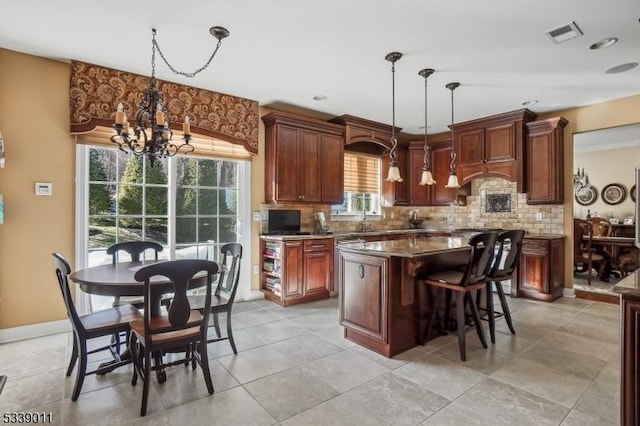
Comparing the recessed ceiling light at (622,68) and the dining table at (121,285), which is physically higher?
the recessed ceiling light at (622,68)

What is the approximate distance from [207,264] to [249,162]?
104 inches

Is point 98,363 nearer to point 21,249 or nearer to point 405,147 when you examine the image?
point 21,249

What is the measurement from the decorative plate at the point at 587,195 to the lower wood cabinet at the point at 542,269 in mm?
3713

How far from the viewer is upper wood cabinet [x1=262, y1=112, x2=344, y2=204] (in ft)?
14.9

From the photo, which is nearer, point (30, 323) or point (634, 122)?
point (30, 323)

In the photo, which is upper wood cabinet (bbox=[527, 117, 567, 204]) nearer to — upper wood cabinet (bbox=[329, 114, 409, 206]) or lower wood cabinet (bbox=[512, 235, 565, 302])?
lower wood cabinet (bbox=[512, 235, 565, 302])

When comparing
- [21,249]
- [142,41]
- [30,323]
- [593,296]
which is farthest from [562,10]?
[30,323]

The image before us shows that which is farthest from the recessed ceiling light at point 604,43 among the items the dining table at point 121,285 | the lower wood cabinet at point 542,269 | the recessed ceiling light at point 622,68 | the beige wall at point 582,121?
the dining table at point 121,285

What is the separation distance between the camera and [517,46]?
119 inches

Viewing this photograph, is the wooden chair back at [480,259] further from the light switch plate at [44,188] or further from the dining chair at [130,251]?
the light switch plate at [44,188]

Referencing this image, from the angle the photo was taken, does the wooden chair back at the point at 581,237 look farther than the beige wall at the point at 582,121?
Yes

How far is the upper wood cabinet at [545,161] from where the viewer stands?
4676 mm

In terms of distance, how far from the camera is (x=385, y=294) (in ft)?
9.27

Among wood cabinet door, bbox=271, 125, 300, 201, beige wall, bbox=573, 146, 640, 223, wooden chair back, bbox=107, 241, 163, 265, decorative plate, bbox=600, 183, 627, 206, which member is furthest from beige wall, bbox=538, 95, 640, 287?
wooden chair back, bbox=107, 241, 163, 265
